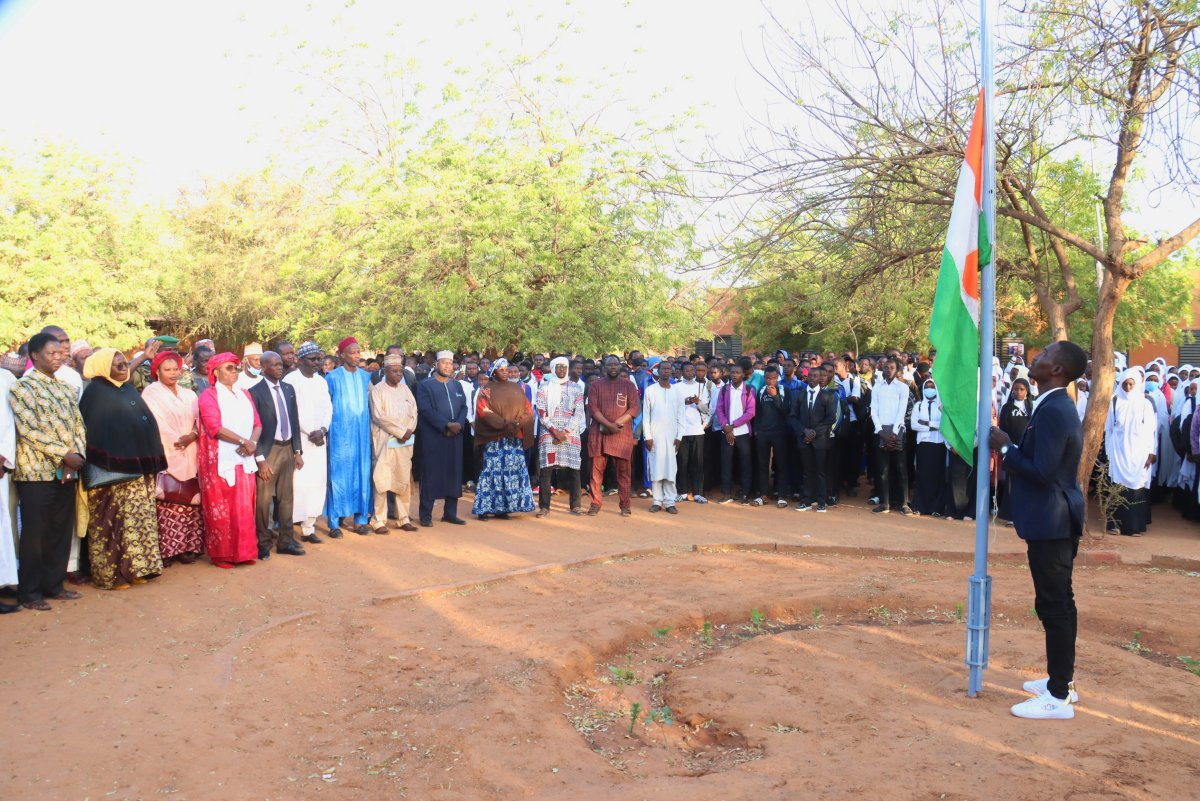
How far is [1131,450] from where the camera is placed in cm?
1169

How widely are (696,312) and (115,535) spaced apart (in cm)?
1483

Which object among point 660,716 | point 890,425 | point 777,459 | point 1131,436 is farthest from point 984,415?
point 777,459

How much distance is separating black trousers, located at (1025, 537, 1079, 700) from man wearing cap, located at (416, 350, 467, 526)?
697cm

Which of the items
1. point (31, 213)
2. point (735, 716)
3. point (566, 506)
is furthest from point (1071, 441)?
point (31, 213)

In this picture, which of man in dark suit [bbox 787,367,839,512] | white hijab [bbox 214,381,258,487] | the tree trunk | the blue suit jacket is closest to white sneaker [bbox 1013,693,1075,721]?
the blue suit jacket

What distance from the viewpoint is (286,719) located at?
5453mm

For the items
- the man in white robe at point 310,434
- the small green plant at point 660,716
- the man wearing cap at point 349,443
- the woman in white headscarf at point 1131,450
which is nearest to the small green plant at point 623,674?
the small green plant at point 660,716

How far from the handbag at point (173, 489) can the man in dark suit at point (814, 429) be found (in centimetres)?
716

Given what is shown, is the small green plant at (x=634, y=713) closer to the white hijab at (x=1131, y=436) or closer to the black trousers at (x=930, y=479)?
the black trousers at (x=930, y=479)

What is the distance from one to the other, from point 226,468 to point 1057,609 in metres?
6.80

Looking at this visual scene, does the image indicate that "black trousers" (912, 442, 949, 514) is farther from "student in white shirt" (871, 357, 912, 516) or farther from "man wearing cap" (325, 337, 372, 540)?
"man wearing cap" (325, 337, 372, 540)

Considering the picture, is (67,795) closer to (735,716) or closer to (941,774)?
(735,716)

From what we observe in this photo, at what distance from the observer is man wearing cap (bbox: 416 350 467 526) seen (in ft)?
36.8

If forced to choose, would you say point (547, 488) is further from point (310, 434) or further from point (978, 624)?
point (978, 624)
